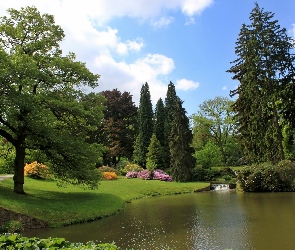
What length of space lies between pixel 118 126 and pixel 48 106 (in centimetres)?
3512

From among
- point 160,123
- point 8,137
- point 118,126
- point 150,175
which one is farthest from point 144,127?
point 8,137

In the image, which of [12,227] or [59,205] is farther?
[59,205]

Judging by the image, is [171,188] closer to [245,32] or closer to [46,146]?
[46,146]

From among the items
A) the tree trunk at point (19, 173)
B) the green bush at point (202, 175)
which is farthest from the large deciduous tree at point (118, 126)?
the tree trunk at point (19, 173)

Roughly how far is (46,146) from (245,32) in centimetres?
2513

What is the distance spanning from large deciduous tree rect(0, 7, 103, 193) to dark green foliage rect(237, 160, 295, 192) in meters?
15.4

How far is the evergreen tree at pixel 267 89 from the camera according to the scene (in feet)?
91.1

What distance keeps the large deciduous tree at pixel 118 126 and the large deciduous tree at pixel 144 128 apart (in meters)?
1.74

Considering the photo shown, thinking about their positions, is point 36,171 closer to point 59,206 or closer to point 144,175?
point 59,206

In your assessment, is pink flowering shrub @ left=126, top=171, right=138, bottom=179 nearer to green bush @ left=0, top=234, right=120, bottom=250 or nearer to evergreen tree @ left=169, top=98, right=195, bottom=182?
evergreen tree @ left=169, top=98, right=195, bottom=182

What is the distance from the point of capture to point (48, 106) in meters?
16.4

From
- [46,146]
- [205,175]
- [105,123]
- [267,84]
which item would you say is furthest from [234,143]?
[46,146]

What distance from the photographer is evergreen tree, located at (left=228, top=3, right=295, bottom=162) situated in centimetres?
2778

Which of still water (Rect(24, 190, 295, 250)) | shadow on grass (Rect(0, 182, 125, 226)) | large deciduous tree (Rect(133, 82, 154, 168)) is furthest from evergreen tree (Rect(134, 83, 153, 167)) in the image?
still water (Rect(24, 190, 295, 250))
